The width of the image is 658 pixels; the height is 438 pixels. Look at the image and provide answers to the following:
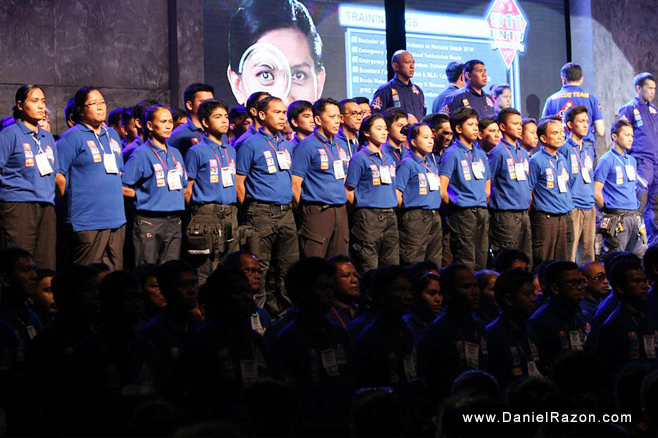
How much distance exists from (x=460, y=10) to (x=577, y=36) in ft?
6.51

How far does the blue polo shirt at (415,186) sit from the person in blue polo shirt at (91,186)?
2.53 metres

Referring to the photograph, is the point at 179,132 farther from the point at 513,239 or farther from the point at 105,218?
the point at 513,239

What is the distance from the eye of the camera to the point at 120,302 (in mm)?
4516

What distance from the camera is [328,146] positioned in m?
7.98

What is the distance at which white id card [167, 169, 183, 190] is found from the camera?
7.16 meters

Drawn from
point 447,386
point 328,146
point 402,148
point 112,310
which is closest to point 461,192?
point 402,148

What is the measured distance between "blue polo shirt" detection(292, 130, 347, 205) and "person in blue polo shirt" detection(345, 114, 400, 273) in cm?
16

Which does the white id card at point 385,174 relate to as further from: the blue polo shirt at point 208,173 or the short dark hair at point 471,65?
the short dark hair at point 471,65

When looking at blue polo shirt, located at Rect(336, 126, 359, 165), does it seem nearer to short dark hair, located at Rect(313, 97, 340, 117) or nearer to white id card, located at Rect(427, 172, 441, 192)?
short dark hair, located at Rect(313, 97, 340, 117)

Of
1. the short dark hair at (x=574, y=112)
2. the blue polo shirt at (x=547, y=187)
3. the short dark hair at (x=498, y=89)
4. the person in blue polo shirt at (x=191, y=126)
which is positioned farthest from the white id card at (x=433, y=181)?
the short dark hair at (x=498, y=89)

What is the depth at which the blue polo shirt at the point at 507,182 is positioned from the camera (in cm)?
856

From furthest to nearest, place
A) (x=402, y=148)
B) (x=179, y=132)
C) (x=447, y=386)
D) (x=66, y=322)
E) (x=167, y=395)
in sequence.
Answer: (x=402, y=148) < (x=179, y=132) < (x=447, y=386) < (x=66, y=322) < (x=167, y=395)

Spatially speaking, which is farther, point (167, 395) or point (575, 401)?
point (167, 395)

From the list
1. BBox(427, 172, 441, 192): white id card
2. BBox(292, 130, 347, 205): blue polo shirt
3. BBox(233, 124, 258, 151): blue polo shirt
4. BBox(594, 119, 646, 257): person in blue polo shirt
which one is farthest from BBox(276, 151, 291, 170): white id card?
BBox(594, 119, 646, 257): person in blue polo shirt
